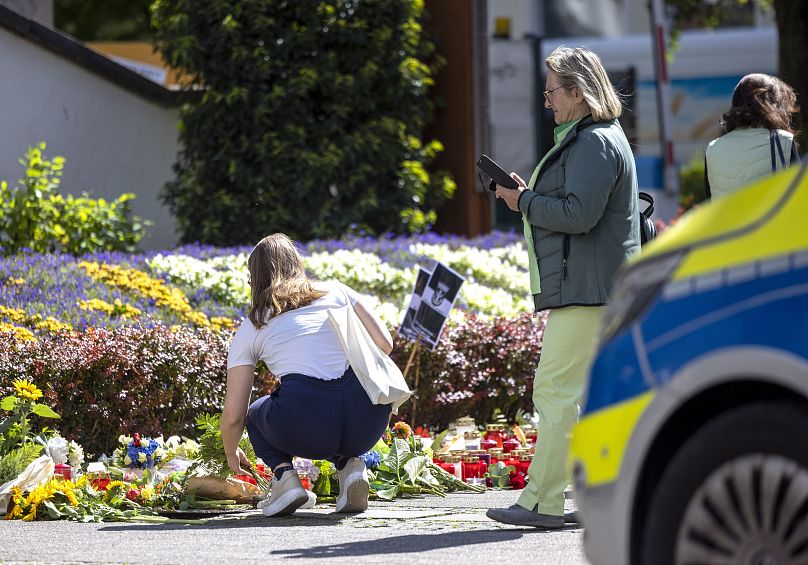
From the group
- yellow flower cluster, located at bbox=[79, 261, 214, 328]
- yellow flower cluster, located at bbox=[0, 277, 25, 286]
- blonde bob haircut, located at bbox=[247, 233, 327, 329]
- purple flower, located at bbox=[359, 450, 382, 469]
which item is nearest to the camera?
blonde bob haircut, located at bbox=[247, 233, 327, 329]

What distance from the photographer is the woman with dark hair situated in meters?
6.21

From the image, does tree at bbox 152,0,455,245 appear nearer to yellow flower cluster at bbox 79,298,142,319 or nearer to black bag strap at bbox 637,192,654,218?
yellow flower cluster at bbox 79,298,142,319

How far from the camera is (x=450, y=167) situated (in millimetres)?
14992

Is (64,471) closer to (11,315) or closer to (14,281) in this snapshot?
(11,315)

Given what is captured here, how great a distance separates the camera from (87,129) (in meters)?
14.2

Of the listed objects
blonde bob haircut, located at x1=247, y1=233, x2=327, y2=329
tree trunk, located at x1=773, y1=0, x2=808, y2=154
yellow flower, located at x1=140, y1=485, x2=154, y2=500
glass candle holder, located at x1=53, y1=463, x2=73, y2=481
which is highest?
tree trunk, located at x1=773, y1=0, x2=808, y2=154

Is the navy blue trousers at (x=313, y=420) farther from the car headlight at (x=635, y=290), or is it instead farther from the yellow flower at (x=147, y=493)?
the car headlight at (x=635, y=290)

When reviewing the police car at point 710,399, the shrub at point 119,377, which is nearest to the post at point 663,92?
the shrub at point 119,377

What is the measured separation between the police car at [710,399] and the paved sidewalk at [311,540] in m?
1.56

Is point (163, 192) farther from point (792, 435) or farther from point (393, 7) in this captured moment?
point (792, 435)

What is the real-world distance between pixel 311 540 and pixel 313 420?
72 cm

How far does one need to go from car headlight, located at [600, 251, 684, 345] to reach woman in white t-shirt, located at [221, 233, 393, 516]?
9.00 ft

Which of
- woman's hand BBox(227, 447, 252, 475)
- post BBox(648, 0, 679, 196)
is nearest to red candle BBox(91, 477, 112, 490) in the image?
woman's hand BBox(227, 447, 252, 475)

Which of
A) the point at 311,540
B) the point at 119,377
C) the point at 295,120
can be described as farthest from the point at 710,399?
the point at 295,120
